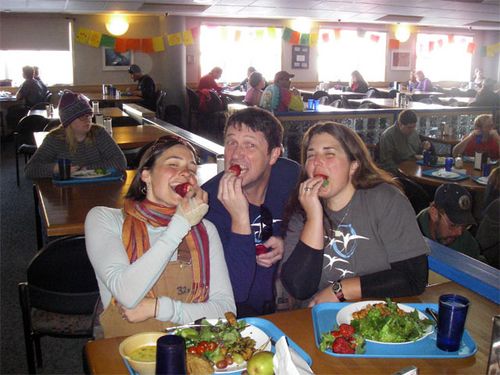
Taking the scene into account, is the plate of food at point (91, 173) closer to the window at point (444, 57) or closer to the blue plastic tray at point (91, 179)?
the blue plastic tray at point (91, 179)

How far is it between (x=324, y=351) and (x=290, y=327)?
171 mm

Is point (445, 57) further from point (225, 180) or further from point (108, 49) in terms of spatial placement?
point (225, 180)

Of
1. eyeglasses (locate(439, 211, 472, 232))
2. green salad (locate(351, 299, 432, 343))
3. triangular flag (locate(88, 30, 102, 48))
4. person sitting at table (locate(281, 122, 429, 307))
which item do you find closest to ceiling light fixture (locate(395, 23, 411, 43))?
triangular flag (locate(88, 30, 102, 48))

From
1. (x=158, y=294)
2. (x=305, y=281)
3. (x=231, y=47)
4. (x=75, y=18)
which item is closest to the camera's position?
(x=158, y=294)

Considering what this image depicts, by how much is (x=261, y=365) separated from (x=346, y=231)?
900mm

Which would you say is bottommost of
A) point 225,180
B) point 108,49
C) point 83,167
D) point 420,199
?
point 420,199

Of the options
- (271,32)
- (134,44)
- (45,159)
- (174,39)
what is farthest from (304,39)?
(45,159)

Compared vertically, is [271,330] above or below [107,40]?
below

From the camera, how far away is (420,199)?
13.0 feet

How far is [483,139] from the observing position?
16.8 feet

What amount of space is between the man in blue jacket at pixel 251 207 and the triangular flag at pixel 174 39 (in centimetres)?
1013

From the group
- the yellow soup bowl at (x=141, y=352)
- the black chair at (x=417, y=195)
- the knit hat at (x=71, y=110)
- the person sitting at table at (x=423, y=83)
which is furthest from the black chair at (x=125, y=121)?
the person sitting at table at (x=423, y=83)

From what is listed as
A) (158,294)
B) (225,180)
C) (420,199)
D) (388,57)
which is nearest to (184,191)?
(225,180)

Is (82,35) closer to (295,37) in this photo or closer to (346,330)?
(295,37)
